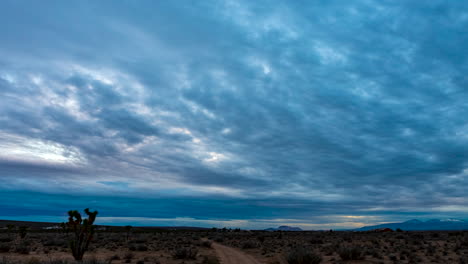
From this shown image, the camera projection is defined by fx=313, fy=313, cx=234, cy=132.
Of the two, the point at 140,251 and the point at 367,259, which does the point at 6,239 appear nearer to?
the point at 140,251

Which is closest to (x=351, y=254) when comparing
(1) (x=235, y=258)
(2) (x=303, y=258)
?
(2) (x=303, y=258)

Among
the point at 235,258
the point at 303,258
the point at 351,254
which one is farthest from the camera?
the point at 235,258

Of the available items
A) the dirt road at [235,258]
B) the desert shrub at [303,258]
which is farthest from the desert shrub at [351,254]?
the dirt road at [235,258]

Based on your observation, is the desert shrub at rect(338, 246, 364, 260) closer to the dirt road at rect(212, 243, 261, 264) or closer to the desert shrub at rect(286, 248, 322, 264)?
the desert shrub at rect(286, 248, 322, 264)

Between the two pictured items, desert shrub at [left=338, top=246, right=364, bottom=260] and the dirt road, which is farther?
the dirt road

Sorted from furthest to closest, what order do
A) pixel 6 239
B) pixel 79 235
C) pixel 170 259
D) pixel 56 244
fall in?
1. pixel 6 239
2. pixel 56 244
3. pixel 170 259
4. pixel 79 235

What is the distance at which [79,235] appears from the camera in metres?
22.6

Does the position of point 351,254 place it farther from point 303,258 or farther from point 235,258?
point 235,258

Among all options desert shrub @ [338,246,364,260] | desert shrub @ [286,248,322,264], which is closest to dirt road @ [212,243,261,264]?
desert shrub @ [286,248,322,264]

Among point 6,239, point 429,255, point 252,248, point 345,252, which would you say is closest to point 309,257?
point 345,252

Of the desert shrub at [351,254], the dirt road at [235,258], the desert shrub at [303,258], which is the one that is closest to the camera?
the desert shrub at [303,258]

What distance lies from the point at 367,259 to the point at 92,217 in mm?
21221

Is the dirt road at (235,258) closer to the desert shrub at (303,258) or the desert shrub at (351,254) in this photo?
the desert shrub at (303,258)

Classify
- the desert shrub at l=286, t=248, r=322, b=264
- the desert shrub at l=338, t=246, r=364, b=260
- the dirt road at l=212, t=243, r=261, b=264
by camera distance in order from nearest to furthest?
the desert shrub at l=286, t=248, r=322, b=264 → the desert shrub at l=338, t=246, r=364, b=260 → the dirt road at l=212, t=243, r=261, b=264
